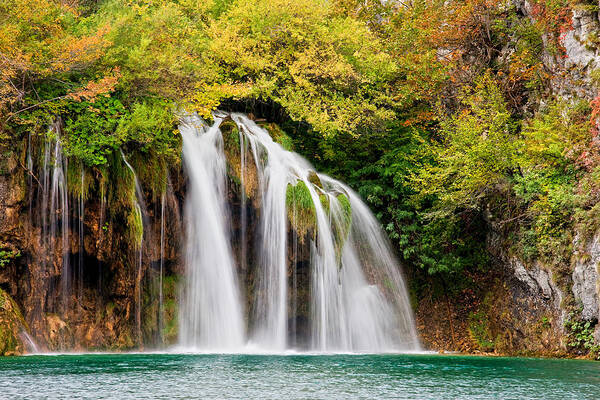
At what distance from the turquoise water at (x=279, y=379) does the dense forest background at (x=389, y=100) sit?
218 inches

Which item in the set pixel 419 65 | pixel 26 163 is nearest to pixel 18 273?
pixel 26 163

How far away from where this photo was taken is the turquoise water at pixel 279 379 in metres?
8.06

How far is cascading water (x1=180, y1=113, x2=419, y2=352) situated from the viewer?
1803 cm

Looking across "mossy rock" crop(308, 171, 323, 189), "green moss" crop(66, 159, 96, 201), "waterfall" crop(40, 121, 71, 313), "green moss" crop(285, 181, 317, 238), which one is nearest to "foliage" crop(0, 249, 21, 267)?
"waterfall" crop(40, 121, 71, 313)

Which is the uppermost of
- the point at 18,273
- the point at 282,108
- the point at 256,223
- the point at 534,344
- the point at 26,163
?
the point at 282,108

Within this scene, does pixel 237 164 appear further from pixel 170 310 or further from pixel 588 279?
pixel 588 279

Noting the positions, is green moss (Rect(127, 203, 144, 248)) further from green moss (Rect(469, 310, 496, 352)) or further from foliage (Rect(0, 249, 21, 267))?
green moss (Rect(469, 310, 496, 352))

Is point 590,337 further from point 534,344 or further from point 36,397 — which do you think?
point 36,397

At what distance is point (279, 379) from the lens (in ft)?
31.8

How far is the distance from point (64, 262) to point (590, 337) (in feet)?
48.6

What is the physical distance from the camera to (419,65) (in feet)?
80.5

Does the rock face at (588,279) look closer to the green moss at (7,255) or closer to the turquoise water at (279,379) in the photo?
the turquoise water at (279,379)

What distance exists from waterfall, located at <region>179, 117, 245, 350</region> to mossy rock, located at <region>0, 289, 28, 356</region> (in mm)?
4663

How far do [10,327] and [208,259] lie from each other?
604 centimetres
